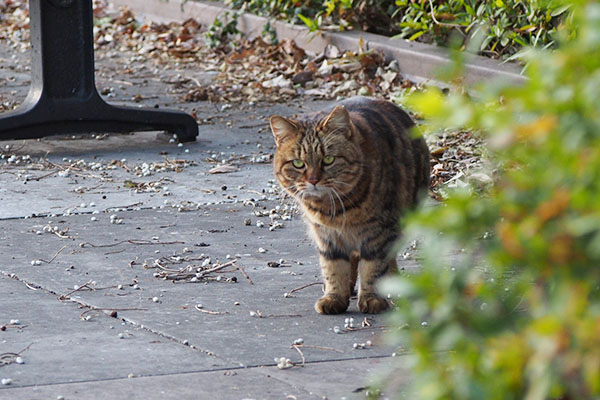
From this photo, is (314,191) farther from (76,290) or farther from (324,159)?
(76,290)

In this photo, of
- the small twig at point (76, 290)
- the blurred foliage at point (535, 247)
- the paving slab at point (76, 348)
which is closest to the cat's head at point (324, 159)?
the paving slab at point (76, 348)

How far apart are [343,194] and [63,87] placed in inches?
145

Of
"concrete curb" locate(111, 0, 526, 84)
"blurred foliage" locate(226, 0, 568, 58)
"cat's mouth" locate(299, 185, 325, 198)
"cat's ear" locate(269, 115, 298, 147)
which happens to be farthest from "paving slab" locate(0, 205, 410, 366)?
"blurred foliage" locate(226, 0, 568, 58)

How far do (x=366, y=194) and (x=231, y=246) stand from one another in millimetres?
1193

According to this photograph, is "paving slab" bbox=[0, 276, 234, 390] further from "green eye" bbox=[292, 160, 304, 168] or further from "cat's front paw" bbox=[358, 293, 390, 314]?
"green eye" bbox=[292, 160, 304, 168]

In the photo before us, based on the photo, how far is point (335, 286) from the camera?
4.52m

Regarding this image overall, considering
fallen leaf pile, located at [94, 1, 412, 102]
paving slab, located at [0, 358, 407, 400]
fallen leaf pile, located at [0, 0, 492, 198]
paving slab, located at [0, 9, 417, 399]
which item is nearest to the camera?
paving slab, located at [0, 358, 407, 400]

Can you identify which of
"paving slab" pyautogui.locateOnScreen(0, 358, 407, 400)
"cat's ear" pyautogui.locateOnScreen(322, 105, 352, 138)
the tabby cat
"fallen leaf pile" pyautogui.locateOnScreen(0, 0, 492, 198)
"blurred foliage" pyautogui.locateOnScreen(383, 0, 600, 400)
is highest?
"blurred foliage" pyautogui.locateOnScreen(383, 0, 600, 400)

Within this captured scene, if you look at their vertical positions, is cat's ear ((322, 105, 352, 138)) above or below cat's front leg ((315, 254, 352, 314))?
above

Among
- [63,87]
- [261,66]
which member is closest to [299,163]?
[63,87]

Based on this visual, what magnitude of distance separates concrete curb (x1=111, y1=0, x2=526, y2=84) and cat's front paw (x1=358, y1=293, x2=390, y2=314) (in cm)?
254

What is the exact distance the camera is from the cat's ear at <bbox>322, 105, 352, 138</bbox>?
4.54 metres

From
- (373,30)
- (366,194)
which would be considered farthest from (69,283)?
(373,30)

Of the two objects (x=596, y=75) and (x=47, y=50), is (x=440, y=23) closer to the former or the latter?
(x=47, y=50)
